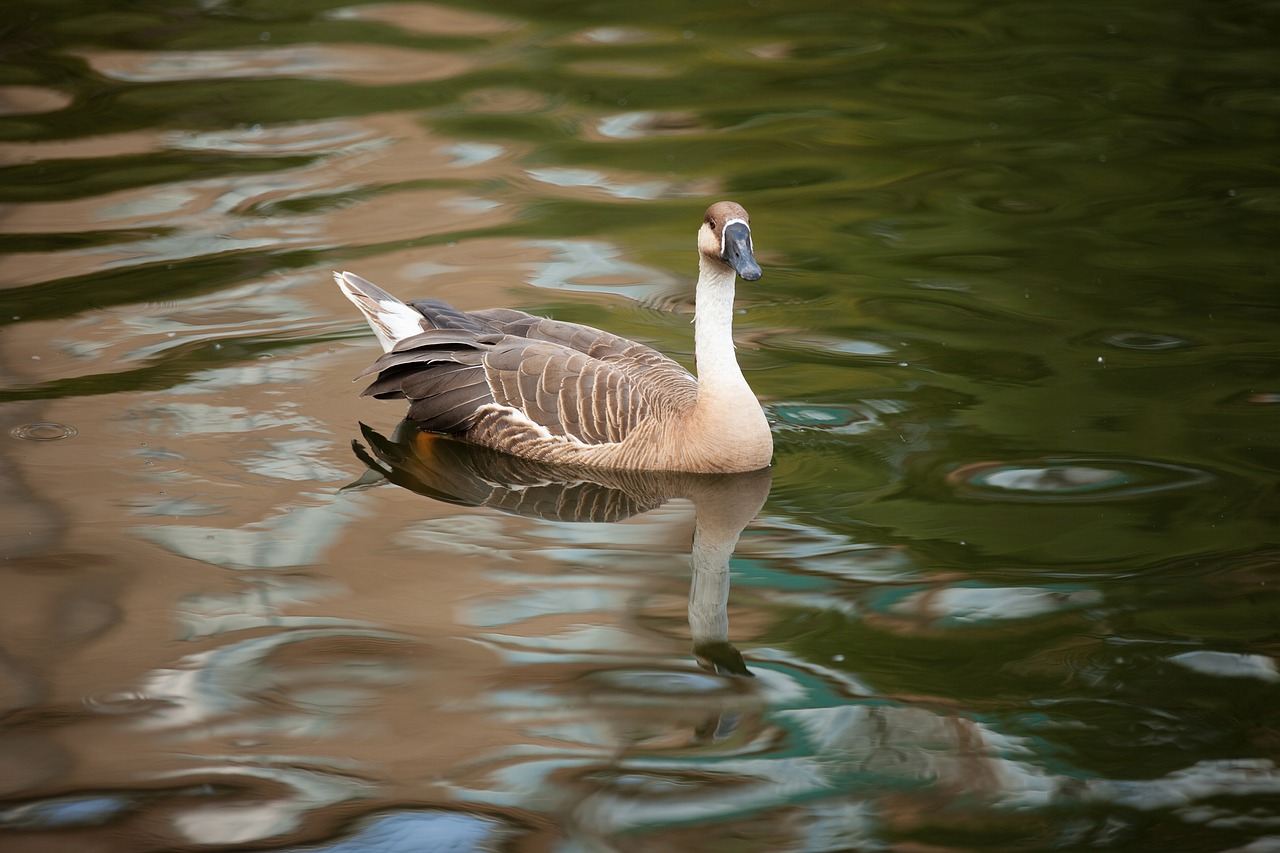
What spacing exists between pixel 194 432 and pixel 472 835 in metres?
3.94

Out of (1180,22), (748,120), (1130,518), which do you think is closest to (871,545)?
(1130,518)

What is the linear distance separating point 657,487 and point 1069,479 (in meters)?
2.24

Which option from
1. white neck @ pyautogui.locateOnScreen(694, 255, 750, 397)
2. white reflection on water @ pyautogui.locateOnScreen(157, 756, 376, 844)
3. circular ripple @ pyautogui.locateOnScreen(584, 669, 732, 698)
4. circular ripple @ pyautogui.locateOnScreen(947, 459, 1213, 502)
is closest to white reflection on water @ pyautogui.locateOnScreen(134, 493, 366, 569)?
white reflection on water @ pyautogui.locateOnScreen(157, 756, 376, 844)

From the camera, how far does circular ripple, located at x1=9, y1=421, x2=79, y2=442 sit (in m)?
8.11

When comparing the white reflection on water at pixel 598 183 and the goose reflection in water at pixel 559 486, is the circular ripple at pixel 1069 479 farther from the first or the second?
the white reflection on water at pixel 598 183

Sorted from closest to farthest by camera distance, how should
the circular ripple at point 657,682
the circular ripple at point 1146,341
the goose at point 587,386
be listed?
the circular ripple at point 657,682
the goose at point 587,386
the circular ripple at point 1146,341

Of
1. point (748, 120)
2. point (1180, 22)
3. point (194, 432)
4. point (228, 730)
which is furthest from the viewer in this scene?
point (1180, 22)

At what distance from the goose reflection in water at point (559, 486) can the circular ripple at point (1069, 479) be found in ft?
3.79

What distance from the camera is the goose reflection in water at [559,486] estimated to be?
7.42 metres

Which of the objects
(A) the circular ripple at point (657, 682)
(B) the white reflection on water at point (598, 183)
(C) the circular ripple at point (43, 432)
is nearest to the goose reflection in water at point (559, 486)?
(A) the circular ripple at point (657, 682)

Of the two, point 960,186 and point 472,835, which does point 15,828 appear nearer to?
point 472,835

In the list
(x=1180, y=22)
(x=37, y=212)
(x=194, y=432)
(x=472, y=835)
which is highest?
(x=1180, y=22)

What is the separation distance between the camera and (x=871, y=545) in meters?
6.99

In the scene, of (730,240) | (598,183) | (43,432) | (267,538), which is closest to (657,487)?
(730,240)
